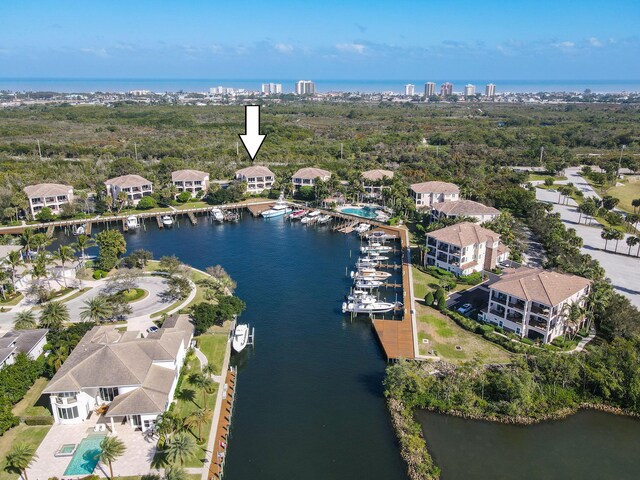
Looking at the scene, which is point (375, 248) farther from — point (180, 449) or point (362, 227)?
point (180, 449)

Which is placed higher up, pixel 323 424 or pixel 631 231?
pixel 631 231

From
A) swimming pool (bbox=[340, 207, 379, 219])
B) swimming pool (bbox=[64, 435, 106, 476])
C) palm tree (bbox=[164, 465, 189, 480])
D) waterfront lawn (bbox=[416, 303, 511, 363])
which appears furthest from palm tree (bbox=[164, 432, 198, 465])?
swimming pool (bbox=[340, 207, 379, 219])

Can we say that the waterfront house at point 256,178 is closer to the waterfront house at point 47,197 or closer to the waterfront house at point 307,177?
the waterfront house at point 307,177

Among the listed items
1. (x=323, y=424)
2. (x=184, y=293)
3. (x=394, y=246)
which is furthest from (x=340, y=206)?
(x=323, y=424)

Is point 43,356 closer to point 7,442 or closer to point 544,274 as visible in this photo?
point 7,442

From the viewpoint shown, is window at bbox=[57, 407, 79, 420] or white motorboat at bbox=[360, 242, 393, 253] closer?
window at bbox=[57, 407, 79, 420]

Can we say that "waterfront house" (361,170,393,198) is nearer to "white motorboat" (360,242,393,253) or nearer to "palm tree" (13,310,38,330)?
"white motorboat" (360,242,393,253)
